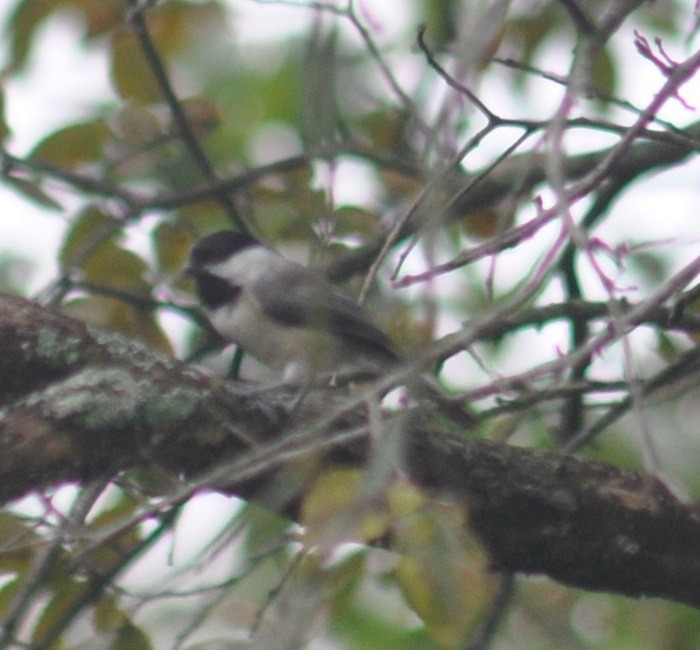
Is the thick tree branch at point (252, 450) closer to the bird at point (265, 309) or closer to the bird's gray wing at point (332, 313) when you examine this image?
the bird's gray wing at point (332, 313)

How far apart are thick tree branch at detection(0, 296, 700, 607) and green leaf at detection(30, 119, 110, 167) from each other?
1.04 m

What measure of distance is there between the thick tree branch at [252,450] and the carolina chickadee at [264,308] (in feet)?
3.60

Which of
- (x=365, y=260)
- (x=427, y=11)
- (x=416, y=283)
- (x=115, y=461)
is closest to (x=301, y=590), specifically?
(x=416, y=283)

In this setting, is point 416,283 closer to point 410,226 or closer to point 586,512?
point 586,512

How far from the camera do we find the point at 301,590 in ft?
4.42

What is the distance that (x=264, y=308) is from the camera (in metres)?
4.08

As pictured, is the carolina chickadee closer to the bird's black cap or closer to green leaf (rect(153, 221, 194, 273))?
the bird's black cap

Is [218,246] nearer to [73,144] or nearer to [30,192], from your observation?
[73,144]

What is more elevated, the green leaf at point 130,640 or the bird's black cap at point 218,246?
the bird's black cap at point 218,246

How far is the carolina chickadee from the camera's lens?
3.80 metres

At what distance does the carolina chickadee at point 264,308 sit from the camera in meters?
3.80

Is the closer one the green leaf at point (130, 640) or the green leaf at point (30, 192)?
the green leaf at point (130, 640)

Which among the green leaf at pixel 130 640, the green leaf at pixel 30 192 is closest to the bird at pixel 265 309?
the green leaf at pixel 30 192

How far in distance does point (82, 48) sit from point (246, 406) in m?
1.73
